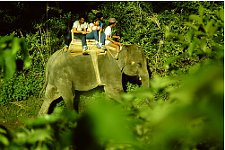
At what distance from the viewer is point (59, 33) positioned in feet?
39.1

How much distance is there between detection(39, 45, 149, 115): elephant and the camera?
8.00 m

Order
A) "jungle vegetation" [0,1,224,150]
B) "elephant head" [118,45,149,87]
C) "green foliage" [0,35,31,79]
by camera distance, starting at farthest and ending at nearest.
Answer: "elephant head" [118,45,149,87] < "green foliage" [0,35,31,79] < "jungle vegetation" [0,1,224,150]

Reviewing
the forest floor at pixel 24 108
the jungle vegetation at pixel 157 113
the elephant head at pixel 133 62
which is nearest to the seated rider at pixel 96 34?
the elephant head at pixel 133 62

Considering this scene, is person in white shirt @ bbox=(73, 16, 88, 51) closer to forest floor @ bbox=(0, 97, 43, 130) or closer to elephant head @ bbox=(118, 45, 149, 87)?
elephant head @ bbox=(118, 45, 149, 87)

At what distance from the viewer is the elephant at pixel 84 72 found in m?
8.00

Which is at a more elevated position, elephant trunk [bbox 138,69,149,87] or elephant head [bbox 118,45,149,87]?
elephant head [bbox 118,45,149,87]

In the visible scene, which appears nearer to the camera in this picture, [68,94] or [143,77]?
[68,94]

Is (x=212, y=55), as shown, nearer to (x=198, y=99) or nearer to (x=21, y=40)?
(x=21, y=40)

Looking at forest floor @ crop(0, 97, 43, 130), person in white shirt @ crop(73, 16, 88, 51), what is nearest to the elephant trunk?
person in white shirt @ crop(73, 16, 88, 51)

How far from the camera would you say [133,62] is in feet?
27.9

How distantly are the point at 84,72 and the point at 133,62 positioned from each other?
0.99 m

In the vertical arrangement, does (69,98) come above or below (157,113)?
below

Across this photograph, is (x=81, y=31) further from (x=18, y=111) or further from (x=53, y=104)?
(x=18, y=111)

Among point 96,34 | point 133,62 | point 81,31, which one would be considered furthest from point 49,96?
point 133,62
